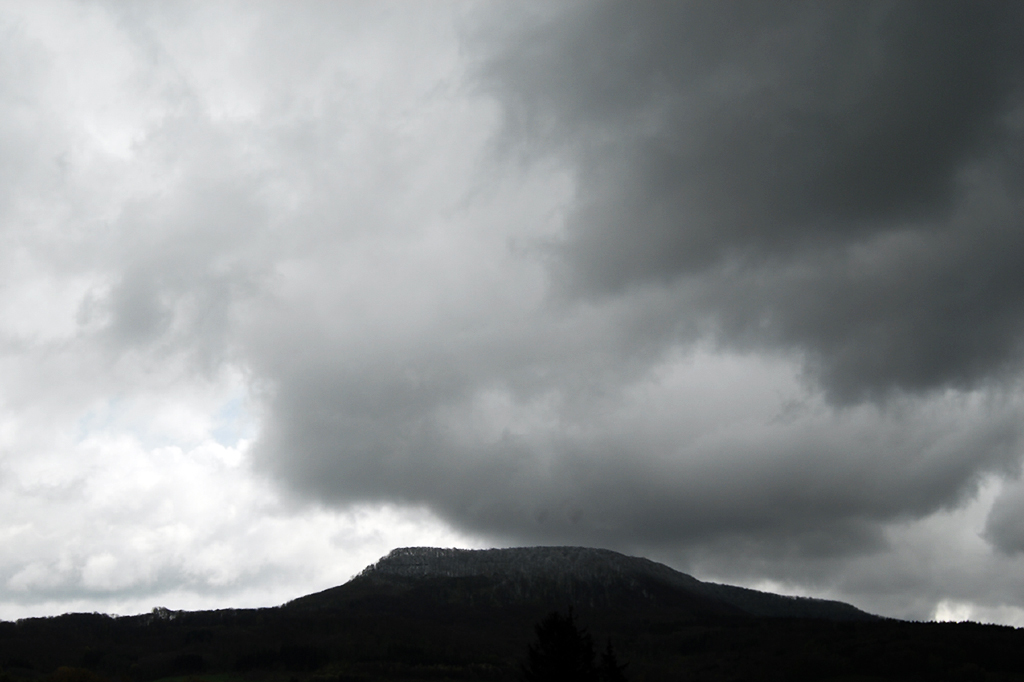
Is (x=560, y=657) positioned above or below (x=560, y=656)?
below

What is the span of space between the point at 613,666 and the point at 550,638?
53.3 feet

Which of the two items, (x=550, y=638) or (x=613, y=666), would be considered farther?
(x=613, y=666)

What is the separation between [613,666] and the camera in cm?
11669

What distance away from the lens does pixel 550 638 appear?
10550cm
